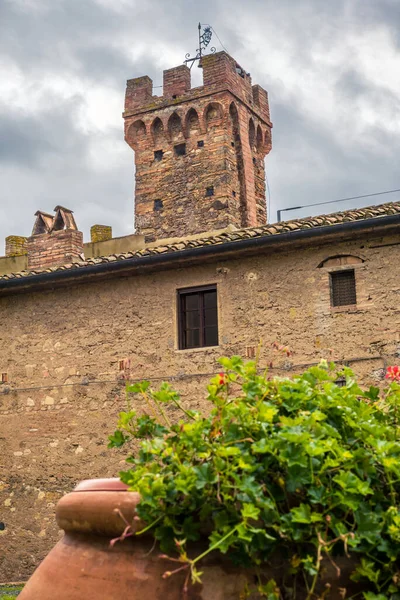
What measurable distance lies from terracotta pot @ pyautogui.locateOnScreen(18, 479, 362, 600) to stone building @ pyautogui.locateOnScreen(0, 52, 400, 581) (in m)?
6.68

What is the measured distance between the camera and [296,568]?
6.38ft

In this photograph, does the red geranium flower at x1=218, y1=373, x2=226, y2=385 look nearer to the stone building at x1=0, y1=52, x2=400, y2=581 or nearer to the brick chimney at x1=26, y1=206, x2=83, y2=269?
the stone building at x1=0, y1=52, x2=400, y2=581

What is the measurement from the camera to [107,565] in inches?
83.0

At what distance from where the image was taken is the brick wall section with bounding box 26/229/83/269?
16062mm

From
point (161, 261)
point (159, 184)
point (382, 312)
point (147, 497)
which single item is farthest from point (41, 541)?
point (159, 184)

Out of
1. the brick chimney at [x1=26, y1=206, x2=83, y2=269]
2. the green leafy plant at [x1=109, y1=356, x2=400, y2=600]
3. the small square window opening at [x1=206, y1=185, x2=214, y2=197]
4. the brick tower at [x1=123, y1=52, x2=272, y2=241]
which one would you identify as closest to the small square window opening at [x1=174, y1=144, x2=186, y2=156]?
the brick tower at [x1=123, y1=52, x2=272, y2=241]

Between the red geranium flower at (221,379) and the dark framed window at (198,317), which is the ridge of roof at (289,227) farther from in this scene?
the red geranium flower at (221,379)

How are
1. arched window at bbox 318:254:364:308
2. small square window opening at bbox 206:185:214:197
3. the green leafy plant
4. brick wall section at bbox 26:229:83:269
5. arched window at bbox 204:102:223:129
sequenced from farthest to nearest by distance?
1. arched window at bbox 204:102:223:129
2. small square window opening at bbox 206:185:214:197
3. brick wall section at bbox 26:229:83:269
4. arched window at bbox 318:254:364:308
5. the green leafy plant

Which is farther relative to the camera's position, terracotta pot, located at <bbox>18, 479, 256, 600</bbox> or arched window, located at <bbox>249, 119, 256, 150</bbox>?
arched window, located at <bbox>249, 119, 256, 150</bbox>

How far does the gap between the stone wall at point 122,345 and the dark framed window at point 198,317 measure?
4.7 inches

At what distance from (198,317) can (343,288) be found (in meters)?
1.92

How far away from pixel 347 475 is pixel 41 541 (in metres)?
9.18

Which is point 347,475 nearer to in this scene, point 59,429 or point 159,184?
point 59,429

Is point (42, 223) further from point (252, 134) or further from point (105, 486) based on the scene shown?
point (105, 486)
